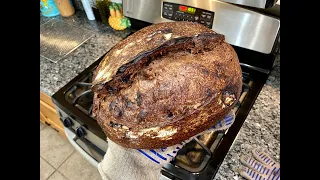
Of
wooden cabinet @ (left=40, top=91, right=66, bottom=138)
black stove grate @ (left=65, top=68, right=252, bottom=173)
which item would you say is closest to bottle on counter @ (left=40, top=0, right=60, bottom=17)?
wooden cabinet @ (left=40, top=91, right=66, bottom=138)

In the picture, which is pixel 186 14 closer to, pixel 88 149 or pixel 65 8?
pixel 88 149

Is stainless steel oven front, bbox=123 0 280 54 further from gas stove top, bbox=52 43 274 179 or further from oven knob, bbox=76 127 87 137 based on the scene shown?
oven knob, bbox=76 127 87 137

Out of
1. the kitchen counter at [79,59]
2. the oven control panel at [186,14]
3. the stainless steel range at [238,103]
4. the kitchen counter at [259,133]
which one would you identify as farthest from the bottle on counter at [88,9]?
the kitchen counter at [259,133]

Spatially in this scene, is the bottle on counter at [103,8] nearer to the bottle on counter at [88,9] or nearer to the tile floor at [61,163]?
the bottle on counter at [88,9]
